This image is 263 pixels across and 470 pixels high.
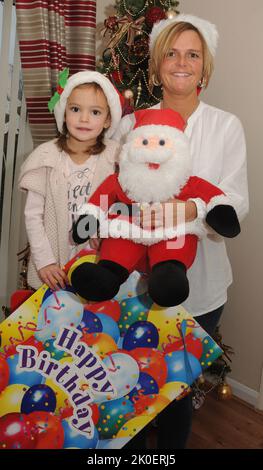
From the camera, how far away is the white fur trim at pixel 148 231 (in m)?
1.23

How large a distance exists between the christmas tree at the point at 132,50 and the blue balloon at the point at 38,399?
111cm

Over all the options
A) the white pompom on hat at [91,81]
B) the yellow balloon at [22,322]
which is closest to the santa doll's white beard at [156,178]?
the white pompom on hat at [91,81]

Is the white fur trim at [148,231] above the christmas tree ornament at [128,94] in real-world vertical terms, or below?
below

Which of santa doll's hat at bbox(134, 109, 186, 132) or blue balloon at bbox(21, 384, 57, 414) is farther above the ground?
santa doll's hat at bbox(134, 109, 186, 132)

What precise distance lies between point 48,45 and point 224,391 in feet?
5.61

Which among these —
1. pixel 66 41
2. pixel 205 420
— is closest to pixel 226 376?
pixel 205 420

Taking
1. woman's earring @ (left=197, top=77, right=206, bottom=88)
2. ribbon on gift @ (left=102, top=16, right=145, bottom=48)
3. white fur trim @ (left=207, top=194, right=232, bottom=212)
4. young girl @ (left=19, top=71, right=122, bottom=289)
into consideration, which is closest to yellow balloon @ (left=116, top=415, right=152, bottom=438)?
young girl @ (left=19, top=71, right=122, bottom=289)

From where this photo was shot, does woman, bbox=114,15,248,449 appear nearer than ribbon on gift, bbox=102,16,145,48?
Yes

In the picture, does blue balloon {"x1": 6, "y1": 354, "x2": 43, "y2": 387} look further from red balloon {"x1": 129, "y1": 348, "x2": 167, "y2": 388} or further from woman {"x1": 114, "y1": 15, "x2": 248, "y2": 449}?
woman {"x1": 114, "y1": 15, "x2": 248, "y2": 449}

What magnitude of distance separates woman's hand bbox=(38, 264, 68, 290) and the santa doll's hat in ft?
1.46

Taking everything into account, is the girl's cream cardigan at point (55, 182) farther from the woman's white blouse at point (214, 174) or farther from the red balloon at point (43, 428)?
the red balloon at point (43, 428)

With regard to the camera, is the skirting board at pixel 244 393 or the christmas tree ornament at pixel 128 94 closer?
the christmas tree ornament at pixel 128 94

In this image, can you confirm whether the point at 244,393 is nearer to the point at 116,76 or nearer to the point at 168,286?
the point at 168,286

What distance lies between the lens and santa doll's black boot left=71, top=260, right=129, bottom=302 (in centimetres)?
117
